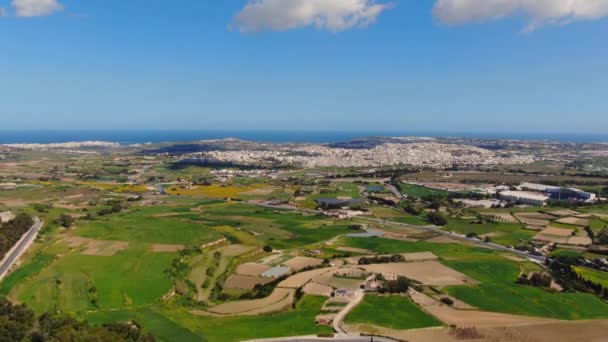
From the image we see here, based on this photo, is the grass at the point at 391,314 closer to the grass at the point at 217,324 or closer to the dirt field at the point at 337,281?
the dirt field at the point at 337,281

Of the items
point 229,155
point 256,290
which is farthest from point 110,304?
point 229,155

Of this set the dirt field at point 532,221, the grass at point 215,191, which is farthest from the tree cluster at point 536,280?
the grass at point 215,191

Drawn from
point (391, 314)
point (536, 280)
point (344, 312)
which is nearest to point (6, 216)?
point (344, 312)

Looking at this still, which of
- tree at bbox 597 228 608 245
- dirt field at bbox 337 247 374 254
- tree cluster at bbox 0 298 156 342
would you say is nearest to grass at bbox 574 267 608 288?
tree at bbox 597 228 608 245

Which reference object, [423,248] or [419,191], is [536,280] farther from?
[419,191]

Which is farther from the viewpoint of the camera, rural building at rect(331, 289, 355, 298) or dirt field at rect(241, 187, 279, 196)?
dirt field at rect(241, 187, 279, 196)

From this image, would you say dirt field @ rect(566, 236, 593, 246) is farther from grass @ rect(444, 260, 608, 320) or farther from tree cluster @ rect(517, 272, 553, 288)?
grass @ rect(444, 260, 608, 320)
